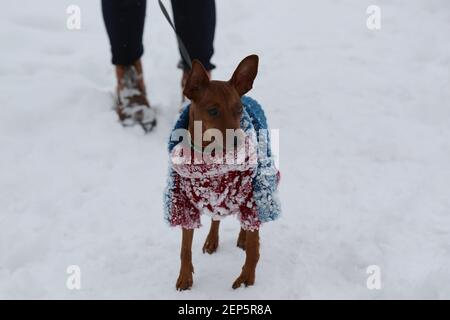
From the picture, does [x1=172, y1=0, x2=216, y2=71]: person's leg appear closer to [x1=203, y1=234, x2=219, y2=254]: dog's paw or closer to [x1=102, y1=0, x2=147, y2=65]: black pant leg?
[x1=102, y1=0, x2=147, y2=65]: black pant leg

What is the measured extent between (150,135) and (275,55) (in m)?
1.66

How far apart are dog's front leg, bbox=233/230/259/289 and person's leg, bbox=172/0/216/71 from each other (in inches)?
65.5

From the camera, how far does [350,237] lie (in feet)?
10.5

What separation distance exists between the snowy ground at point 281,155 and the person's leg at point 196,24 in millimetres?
662

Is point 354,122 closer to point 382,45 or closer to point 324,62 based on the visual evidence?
point 324,62

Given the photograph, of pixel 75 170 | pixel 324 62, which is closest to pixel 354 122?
pixel 324 62

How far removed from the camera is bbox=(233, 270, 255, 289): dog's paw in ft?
9.47

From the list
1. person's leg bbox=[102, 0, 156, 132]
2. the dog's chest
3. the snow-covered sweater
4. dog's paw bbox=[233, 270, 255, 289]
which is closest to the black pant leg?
person's leg bbox=[102, 0, 156, 132]

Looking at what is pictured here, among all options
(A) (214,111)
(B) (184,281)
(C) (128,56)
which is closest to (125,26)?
(C) (128,56)

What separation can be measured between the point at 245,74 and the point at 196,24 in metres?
1.49

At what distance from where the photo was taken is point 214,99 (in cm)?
251

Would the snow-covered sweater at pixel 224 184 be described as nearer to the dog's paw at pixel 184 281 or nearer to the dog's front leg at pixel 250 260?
the dog's front leg at pixel 250 260

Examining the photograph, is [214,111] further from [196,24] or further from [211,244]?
[196,24]

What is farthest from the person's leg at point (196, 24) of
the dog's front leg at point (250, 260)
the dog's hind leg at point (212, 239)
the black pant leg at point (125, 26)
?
the dog's front leg at point (250, 260)
